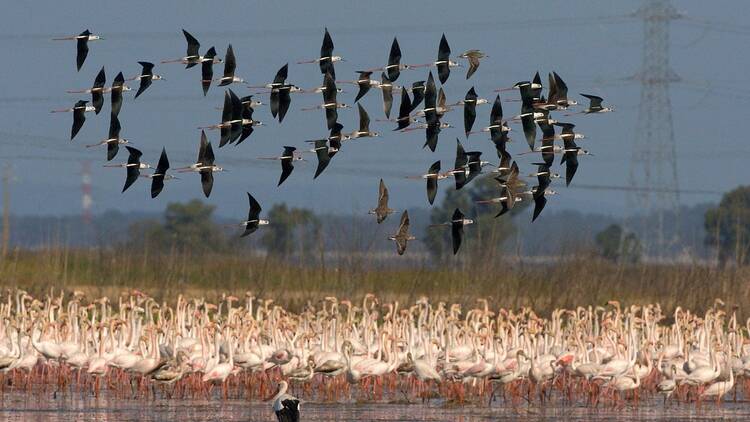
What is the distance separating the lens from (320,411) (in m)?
20.2

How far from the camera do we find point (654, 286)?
34469mm

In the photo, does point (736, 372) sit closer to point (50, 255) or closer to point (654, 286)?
point (654, 286)

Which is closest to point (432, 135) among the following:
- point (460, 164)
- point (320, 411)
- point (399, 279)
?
point (460, 164)

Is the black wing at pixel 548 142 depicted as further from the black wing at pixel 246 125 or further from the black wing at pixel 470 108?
the black wing at pixel 246 125

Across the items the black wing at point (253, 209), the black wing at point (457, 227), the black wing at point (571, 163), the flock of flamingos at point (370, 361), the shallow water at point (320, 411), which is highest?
the black wing at point (571, 163)

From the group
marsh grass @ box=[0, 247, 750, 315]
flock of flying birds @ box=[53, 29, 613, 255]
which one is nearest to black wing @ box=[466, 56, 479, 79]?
flock of flying birds @ box=[53, 29, 613, 255]

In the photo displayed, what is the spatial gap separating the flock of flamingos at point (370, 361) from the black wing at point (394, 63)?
5516 mm

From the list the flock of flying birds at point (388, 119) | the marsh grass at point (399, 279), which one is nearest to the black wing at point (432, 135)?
the flock of flying birds at point (388, 119)

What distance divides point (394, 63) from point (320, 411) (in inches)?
207

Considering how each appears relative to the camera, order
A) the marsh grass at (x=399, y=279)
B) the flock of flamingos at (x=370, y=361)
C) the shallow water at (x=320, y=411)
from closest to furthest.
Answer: the shallow water at (x=320, y=411), the flock of flamingos at (x=370, y=361), the marsh grass at (x=399, y=279)

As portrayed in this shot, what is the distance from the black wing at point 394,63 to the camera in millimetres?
16547

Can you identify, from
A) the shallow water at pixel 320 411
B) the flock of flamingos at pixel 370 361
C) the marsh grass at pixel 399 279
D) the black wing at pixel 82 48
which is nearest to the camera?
the black wing at pixel 82 48

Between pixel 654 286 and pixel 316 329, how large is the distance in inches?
463

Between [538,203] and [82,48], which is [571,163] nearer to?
[538,203]
